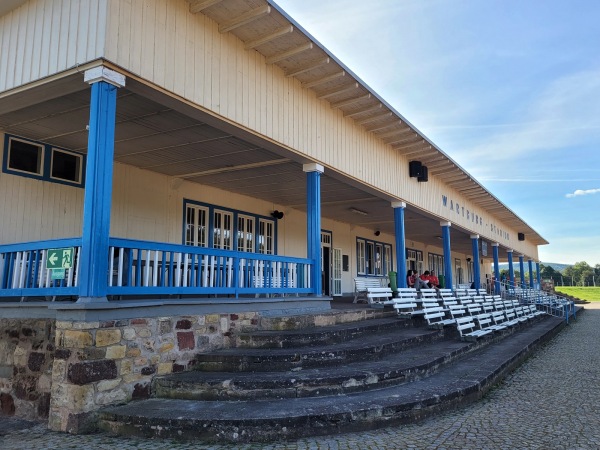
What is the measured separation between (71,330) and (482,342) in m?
7.53

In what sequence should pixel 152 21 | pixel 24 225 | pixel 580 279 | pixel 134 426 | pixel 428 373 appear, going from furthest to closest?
pixel 580 279 < pixel 24 225 < pixel 428 373 < pixel 152 21 < pixel 134 426

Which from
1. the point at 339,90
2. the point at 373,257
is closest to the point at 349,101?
the point at 339,90

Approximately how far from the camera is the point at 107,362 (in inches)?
191

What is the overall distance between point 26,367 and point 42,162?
159 inches

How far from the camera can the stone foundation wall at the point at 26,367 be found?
524 centimetres

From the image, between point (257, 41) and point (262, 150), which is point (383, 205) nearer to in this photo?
point (262, 150)

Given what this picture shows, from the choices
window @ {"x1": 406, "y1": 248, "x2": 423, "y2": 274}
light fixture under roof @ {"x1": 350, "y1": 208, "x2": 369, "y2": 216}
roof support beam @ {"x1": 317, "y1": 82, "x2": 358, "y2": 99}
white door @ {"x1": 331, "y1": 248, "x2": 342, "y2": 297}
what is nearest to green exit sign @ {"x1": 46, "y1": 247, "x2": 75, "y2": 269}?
roof support beam @ {"x1": 317, "y1": 82, "x2": 358, "y2": 99}

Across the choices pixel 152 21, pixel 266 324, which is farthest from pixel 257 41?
pixel 266 324

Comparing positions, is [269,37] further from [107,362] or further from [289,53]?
[107,362]

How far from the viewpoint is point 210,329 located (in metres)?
6.22

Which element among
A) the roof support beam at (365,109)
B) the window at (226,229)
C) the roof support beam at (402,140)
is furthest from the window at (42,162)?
the roof support beam at (402,140)

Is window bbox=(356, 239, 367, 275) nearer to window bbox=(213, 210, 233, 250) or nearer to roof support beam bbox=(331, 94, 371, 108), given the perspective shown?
window bbox=(213, 210, 233, 250)

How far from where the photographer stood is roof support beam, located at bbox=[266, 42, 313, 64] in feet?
25.0

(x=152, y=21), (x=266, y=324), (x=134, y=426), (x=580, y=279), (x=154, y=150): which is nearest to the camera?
(x=134, y=426)
